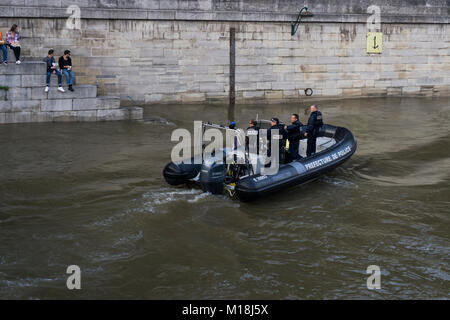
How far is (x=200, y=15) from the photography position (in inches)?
669

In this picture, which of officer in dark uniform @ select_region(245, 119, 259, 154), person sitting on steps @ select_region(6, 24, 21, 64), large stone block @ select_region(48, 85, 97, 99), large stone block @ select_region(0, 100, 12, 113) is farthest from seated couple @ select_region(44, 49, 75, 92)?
officer in dark uniform @ select_region(245, 119, 259, 154)

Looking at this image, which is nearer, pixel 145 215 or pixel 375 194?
pixel 145 215

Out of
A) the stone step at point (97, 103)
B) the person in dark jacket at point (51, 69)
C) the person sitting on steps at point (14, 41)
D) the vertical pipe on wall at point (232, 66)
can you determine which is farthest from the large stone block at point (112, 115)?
the vertical pipe on wall at point (232, 66)

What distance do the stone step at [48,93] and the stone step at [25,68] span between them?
40 cm

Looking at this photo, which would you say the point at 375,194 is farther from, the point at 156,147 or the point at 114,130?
the point at 114,130

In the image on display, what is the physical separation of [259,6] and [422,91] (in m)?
7.19

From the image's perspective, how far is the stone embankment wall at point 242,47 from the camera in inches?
623

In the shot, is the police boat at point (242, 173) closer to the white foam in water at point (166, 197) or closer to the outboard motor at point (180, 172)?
the outboard motor at point (180, 172)

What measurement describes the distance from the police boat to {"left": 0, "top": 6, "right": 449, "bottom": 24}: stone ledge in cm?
783

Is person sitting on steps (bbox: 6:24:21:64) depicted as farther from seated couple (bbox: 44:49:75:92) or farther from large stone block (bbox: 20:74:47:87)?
seated couple (bbox: 44:49:75:92)

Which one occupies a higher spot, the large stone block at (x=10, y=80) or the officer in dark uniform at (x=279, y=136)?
the large stone block at (x=10, y=80)

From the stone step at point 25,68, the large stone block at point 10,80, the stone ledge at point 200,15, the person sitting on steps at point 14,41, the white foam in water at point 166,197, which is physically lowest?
the white foam in water at point 166,197
